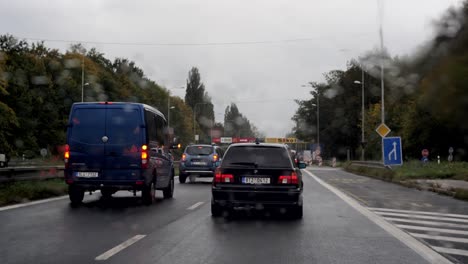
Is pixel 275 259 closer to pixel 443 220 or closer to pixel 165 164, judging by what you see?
pixel 443 220

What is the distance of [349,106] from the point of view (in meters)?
79.3

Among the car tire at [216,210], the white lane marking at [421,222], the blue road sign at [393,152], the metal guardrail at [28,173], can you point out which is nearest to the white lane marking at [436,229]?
the white lane marking at [421,222]

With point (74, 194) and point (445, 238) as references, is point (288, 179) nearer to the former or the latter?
point (445, 238)

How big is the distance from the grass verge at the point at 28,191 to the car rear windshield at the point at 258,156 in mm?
5715

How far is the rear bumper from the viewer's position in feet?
37.0

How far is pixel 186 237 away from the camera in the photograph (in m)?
9.02

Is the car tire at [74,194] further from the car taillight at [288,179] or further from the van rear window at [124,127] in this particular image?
the car taillight at [288,179]

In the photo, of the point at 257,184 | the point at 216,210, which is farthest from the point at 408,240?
the point at 216,210

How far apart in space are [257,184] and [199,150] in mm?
14843

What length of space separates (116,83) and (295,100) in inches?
1189

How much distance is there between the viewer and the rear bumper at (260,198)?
11289 mm

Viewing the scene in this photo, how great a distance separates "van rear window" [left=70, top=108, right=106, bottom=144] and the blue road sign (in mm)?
17240

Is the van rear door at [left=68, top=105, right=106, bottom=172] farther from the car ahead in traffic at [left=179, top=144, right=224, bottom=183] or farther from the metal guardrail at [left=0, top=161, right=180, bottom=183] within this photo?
the car ahead in traffic at [left=179, top=144, right=224, bottom=183]

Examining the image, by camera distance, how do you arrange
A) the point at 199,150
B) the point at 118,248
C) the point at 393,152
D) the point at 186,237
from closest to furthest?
the point at 118,248, the point at 186,237, the point at 199,150, the point at 393,152
